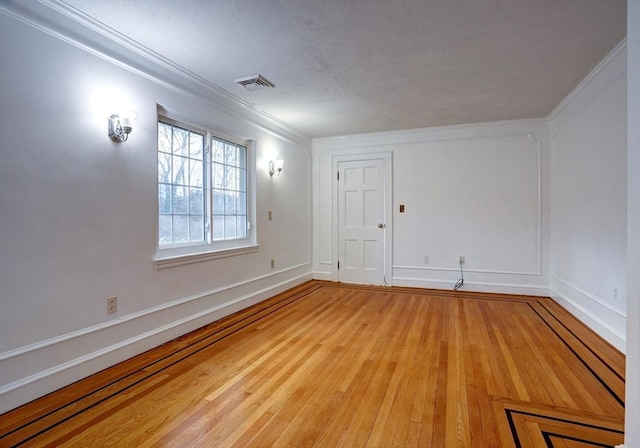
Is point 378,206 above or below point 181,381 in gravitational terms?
above

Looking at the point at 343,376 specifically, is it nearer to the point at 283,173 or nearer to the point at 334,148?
the point at 283,173

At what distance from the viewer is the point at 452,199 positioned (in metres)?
4.98

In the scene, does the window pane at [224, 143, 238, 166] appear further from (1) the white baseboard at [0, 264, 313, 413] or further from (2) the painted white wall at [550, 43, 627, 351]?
(2) the painted white wall at [550, 43, 627, 351]

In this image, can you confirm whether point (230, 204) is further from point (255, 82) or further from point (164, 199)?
point (255, 82)

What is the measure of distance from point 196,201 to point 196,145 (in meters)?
0.60

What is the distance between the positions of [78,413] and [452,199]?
16.1 feet

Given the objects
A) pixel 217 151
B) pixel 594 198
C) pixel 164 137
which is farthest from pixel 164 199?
pixel 594 198

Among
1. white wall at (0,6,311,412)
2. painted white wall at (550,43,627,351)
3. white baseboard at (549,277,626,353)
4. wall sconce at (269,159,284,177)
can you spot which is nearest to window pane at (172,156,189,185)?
white wall at (0,6,311,412)

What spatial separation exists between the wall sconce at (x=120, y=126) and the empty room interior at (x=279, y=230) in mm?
14

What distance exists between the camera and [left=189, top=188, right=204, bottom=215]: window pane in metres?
3.29

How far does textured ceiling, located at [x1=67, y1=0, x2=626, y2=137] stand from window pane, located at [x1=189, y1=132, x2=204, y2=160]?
589 millimetres

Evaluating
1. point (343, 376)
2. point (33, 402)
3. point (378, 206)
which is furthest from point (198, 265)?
point (378, 206)

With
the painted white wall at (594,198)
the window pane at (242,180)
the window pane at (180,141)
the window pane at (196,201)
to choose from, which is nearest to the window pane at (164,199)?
the window pane at (196,201)

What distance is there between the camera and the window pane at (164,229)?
2.95 metres
